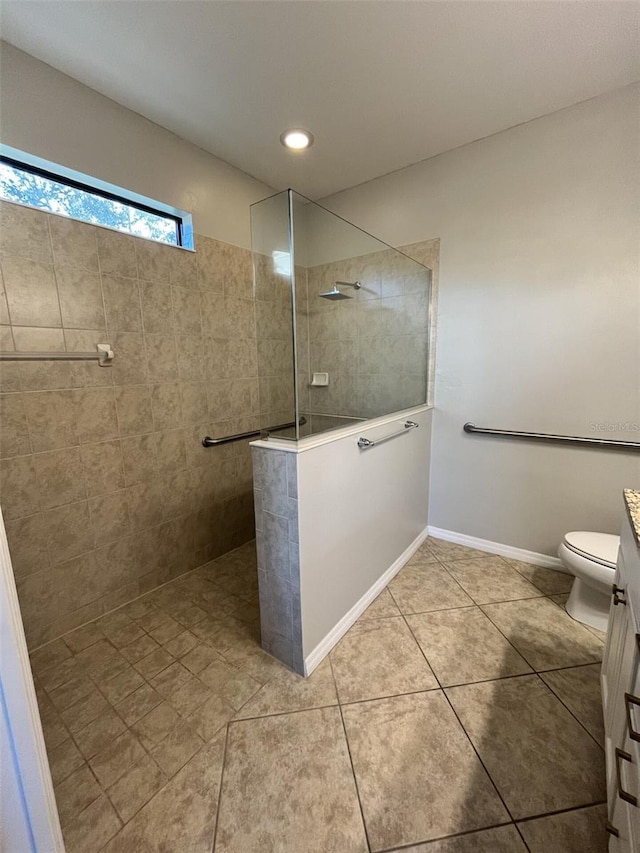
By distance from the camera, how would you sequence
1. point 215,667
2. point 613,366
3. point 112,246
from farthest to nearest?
point 613,366
point 112,246
point 215,667

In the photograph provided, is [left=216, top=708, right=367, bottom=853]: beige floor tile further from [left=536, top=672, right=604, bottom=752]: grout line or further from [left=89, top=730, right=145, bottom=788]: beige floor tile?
[left=536, top=672, right=604, bottom=752]: grout line

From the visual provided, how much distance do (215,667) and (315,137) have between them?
287cm

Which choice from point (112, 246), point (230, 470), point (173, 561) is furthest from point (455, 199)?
point (173, 561)

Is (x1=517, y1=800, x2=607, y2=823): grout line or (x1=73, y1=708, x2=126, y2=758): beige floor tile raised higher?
(x1=73, y1=708, x2=126, y2=758): beige floor tile

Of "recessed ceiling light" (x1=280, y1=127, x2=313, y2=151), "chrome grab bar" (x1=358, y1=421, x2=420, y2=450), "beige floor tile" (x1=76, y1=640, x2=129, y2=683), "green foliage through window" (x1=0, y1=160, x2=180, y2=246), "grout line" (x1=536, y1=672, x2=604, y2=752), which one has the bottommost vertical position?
"beige floor tile" (x1=76, y1=640, x2=129, y2=683)

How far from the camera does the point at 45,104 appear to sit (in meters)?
1.48

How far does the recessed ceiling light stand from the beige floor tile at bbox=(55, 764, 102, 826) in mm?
3026

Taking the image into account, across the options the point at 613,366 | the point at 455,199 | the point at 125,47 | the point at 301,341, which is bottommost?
the point at 613,366

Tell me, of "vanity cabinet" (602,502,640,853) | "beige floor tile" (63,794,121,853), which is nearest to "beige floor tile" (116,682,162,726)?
"beige floor tile" (63,794,121,853)

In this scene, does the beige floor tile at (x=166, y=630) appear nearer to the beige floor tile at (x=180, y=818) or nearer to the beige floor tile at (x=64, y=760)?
the beige floor tile at (x=64, y=760)

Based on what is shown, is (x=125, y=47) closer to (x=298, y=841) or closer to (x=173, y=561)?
(x=173, y=561)

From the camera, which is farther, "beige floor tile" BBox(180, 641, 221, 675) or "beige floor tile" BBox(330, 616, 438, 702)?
"beige floor tile" BBox(180, 641, 221, 675)

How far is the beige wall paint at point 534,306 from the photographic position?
1762 millimetres

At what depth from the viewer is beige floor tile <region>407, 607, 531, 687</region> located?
147cm
